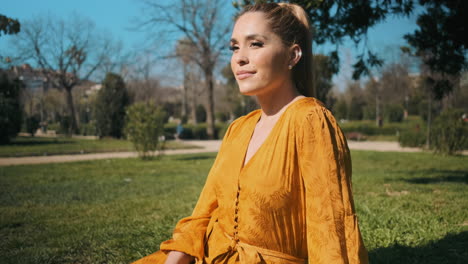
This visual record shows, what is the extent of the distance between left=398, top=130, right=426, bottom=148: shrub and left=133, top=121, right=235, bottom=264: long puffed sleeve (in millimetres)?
19062

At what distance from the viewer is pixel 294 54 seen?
1.41 metres

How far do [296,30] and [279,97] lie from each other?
268mm

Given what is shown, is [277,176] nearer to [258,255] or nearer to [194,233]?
[258,255]

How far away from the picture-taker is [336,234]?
1151 mm

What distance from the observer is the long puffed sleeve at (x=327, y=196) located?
115cm

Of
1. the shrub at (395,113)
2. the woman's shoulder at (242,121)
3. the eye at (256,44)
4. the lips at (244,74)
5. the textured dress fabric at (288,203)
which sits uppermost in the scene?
the shrub at (395,113)

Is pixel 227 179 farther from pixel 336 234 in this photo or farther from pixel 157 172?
pixel 157 172

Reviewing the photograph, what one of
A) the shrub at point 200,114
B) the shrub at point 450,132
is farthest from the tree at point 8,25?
the shrub at point 200,114

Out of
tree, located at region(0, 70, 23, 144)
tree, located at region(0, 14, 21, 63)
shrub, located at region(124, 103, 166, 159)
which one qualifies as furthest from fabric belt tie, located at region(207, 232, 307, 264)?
tree, located at region(0, 70, 23, 144)

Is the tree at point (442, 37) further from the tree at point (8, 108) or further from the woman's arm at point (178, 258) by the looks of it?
the tree at point (8, 108)

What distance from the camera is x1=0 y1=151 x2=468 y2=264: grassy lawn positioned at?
3.29 metres

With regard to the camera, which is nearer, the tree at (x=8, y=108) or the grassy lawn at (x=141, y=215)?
the grassy lawn at (x=141, y=215)

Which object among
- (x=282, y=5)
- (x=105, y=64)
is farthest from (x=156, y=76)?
(x=282, y=5)

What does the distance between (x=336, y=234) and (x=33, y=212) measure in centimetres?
522
